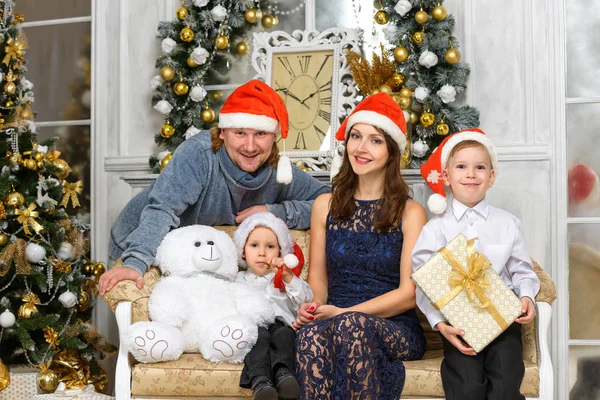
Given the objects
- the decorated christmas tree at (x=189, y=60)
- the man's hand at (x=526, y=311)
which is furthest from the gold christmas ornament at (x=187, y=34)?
the man's hand at (x=526, y=311)

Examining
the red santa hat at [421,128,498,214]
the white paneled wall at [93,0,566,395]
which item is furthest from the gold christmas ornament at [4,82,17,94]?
the white paneled wall at [93,0,566,395]

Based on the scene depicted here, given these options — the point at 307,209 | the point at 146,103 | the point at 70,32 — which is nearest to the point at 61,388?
the point at 307,209

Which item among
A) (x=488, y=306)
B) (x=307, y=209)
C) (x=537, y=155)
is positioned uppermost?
(x=537, y=155)

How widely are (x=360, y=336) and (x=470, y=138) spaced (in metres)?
0.83

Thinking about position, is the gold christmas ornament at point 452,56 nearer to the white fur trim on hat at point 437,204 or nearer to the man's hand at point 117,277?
the white fur trim on hat at point 437,204

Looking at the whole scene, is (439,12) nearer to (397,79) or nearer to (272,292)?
(397,79)

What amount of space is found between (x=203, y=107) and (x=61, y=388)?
1506 mm

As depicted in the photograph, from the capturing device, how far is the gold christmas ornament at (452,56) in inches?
135

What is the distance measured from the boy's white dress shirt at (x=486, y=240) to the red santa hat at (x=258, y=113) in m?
0.70

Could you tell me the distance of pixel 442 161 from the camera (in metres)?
2.70

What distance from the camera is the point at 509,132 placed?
3.59 meters

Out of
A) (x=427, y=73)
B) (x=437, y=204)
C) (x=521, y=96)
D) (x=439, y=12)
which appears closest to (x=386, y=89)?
(x=427, y=73)

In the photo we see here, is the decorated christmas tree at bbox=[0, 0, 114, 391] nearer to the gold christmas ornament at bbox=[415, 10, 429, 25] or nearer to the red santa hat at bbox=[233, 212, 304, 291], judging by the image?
the red santa hat at bbox=[233, 212, 304, 291]

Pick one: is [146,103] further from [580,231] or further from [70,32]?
[580,231]
